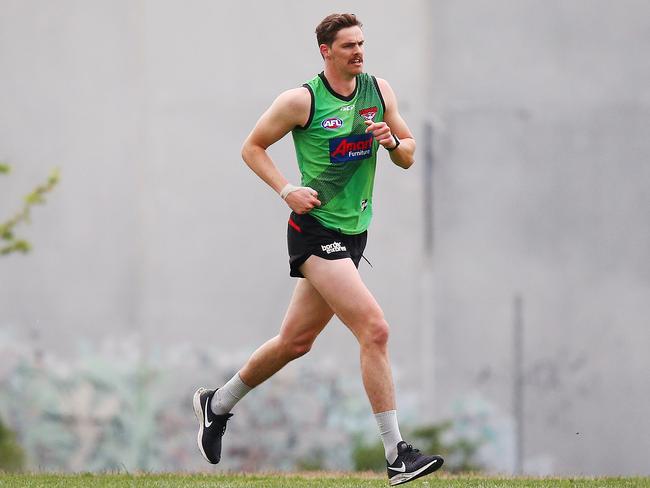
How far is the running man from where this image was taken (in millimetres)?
6324

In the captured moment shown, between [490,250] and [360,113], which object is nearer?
[360,113]

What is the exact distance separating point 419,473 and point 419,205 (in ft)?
23.7

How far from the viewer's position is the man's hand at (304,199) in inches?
253

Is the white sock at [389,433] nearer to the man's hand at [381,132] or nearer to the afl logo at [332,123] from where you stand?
the man's hand at [381,132]

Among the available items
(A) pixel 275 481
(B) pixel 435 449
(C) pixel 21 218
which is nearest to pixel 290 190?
(A) pixel 275 481

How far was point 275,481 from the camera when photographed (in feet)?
23.8

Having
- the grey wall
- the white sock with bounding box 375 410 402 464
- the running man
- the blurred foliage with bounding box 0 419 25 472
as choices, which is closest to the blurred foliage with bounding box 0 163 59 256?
the grey wall

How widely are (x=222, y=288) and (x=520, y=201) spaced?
3.22 meters

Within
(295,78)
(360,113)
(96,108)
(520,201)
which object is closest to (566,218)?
(520,201)

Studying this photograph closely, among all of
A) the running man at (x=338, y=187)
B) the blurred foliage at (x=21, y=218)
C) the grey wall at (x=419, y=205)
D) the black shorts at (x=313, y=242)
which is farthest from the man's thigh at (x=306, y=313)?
the blurred foliage at (x=21, y=218)

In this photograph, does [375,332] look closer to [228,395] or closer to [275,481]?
[228,395]

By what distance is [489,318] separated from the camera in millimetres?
12992

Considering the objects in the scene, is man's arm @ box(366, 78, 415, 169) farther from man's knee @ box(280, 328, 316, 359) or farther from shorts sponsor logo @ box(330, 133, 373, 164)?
man's knee @ box(280, 328, 316, 359)

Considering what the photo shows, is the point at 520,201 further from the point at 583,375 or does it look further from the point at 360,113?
the point at 360,113
